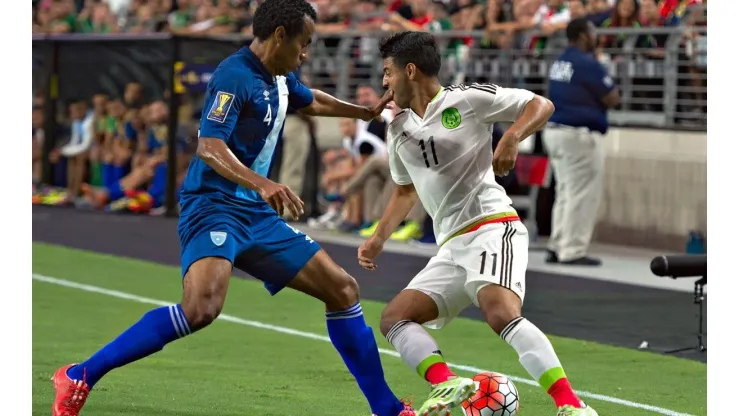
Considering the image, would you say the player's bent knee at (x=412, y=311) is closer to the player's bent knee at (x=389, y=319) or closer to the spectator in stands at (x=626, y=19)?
the player's bent knee at (x=389, y=319)

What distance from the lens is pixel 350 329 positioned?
6984 mm

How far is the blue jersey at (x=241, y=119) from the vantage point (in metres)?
6.60

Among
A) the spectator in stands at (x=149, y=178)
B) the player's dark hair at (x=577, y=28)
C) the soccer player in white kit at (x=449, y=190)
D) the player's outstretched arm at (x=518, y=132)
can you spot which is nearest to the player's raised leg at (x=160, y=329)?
the soccer player in white kit at (x=449, y=190)

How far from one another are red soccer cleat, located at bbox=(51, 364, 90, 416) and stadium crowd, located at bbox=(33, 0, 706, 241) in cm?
904

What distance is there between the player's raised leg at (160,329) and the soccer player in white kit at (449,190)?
2.55 feet

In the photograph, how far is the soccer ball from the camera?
6.68m

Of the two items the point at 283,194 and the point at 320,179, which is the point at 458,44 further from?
the point at 283,194

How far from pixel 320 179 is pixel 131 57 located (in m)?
3.87

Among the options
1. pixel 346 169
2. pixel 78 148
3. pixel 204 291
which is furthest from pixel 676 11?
pixel 204 291

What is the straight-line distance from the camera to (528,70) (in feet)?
59.5

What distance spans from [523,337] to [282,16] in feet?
6.19

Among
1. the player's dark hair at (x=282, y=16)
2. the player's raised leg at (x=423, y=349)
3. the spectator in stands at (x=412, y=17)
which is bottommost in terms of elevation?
the player's raised leg at (x=423, y=349)

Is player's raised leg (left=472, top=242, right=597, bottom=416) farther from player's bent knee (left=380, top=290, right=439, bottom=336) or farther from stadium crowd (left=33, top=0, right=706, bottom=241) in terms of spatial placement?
stadium crowd (left=33, top=0, right=706, bottom=241)
